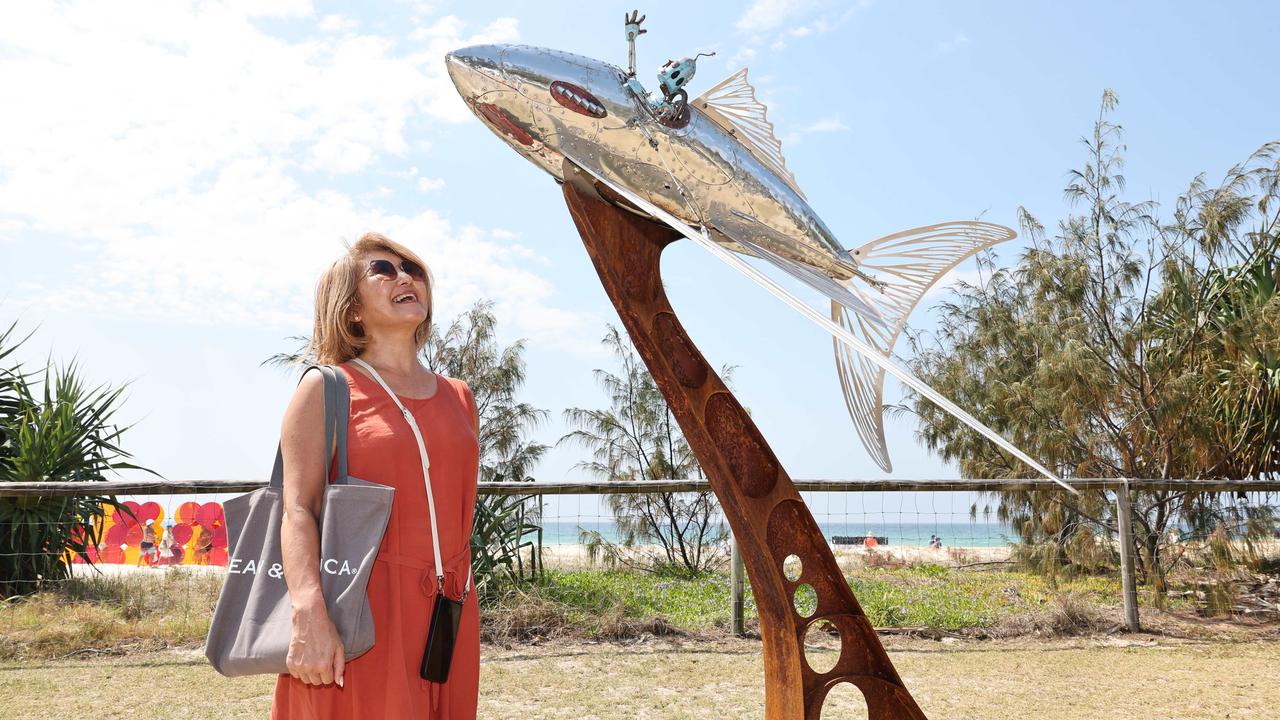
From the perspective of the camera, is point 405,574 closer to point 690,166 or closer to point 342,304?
point 342,304

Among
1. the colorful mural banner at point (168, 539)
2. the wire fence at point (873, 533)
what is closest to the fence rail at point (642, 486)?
the wire fence at point (873, 533)

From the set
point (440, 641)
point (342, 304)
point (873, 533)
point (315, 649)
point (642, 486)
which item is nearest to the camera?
point (315, 649)

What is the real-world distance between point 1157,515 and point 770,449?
19.9 feet

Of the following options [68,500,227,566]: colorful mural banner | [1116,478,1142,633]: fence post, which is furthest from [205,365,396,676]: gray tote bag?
[68,500,227,566]: colorful mural banner

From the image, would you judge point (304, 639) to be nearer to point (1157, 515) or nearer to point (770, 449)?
point (770, 449)

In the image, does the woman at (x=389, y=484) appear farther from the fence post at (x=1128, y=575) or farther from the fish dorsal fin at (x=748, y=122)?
the fence post at (x=1128, y=575)

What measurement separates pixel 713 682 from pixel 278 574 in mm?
2937

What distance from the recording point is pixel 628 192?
227 centimetres

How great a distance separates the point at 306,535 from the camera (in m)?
Answer: 1.39

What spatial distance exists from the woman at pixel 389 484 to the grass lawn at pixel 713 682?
2.07 m

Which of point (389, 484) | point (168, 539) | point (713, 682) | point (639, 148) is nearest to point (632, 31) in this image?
point (639, 148)

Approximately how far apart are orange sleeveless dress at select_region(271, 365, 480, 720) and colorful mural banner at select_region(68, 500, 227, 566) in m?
8.46

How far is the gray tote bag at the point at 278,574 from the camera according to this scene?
52.9 inches

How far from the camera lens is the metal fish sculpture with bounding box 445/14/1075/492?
7.46ft
